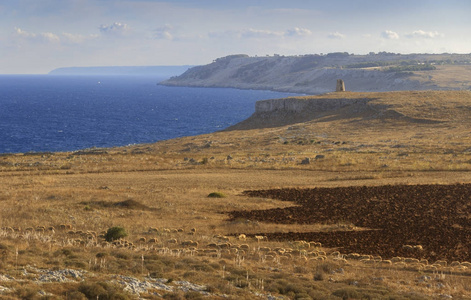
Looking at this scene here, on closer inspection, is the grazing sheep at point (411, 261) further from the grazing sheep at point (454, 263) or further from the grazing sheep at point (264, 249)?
the grazing sheep at point (264, 249)

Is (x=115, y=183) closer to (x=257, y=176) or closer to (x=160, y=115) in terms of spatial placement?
(x=257, y=176)

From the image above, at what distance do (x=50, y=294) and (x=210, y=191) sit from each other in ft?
71.0

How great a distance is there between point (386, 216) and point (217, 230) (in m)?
9.30

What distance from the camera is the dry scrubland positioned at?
48.4 feet

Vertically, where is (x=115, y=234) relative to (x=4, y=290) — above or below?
below

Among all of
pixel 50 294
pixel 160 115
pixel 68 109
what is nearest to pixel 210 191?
pixel 50 294

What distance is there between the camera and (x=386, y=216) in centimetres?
2775

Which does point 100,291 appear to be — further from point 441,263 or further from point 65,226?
point 441,263

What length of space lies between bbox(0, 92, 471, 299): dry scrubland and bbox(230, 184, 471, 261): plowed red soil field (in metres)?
0.17

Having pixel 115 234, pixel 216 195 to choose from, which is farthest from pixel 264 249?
pixel 216 195

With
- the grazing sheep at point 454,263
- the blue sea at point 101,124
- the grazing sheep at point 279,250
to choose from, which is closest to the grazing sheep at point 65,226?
the grazing sheep at point 279,250

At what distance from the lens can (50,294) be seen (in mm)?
12594

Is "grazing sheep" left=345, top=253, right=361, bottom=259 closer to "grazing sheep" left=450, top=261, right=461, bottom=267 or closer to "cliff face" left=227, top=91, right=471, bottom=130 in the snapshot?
"grazing sheep" left=450, top=261, right=461, bottom=267

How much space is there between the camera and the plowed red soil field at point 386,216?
74.0 ft
